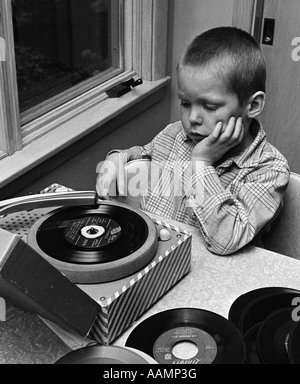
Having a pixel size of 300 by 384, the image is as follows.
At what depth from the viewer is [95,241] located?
1.00 meters

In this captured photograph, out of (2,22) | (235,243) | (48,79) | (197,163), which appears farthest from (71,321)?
(48,79)

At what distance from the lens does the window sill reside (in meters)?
1.54

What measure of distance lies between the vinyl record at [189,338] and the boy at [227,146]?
0.23 metres

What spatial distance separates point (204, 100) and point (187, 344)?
0.56 metres

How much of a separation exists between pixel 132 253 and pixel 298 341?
0.30 metres

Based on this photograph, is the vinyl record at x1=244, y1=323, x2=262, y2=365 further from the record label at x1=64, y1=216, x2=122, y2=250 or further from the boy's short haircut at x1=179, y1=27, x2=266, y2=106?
the boy's short haircut at x1=179, y1=27, x2=266, y2=106

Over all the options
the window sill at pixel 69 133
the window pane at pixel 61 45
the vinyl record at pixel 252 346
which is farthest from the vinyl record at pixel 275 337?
the window pane at pixel 61 45

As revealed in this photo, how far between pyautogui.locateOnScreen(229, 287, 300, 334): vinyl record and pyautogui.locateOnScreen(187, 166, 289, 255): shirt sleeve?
146 mm

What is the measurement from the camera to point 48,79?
1867mm

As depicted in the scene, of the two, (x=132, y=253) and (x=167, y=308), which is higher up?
(x=132, y=253)

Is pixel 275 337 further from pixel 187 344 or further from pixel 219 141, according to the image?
pixel 219 141

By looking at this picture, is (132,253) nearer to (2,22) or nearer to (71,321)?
(71,321)

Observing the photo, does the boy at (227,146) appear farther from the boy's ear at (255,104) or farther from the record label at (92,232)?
the record label at (92,232)

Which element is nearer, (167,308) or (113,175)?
(167,308)
